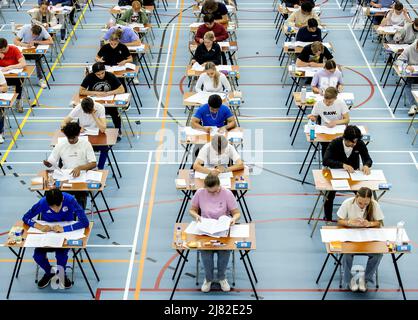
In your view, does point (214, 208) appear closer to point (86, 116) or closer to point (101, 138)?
point (101, 138)

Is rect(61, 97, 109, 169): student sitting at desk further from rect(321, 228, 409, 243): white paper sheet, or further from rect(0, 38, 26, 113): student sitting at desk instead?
rect(321, 228, 409, 243): white paper sheet

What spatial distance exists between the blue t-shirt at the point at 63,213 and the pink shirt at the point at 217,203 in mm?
1771

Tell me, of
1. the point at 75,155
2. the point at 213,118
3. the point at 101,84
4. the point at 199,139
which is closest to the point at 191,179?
the point at 199,139

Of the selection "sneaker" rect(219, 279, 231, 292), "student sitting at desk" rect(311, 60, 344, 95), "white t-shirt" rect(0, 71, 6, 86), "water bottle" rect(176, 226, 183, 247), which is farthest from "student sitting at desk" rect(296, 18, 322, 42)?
"water bottle" rect(176, 226, 183, 247)

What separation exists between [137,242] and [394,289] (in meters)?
4.21

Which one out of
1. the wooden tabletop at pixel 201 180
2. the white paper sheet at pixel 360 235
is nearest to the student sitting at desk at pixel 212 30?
the wooden tabletop at pixel 201 180

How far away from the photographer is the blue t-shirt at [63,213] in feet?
37.8

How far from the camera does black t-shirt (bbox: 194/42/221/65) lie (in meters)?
17.3

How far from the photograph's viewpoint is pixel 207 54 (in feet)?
56.9

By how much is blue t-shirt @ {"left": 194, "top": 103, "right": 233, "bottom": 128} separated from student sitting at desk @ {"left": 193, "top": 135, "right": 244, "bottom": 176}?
4.61ft

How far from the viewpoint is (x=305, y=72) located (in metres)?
16.8
